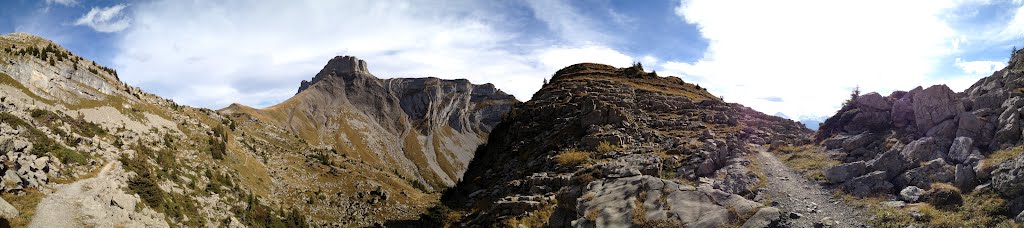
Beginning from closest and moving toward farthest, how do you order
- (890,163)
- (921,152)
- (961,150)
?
(961,150)
(890,163)
(921,152)

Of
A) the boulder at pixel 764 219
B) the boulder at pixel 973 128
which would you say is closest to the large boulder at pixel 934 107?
the boulder at pixel 973 128

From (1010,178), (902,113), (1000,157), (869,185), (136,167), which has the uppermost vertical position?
(902,113)

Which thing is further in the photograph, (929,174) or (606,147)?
(606,147)

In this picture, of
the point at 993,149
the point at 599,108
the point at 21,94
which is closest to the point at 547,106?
the point at 599,108

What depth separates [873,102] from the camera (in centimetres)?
3519

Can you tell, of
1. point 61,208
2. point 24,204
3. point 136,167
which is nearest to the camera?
point 24,204

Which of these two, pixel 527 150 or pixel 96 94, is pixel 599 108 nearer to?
pixel 527 150

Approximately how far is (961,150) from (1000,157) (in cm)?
216

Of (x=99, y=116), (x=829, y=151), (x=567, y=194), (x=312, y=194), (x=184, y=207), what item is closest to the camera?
(x=567, y=194)

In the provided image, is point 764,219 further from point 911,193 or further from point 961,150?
point 961,150

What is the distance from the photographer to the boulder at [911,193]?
21844 millimetres

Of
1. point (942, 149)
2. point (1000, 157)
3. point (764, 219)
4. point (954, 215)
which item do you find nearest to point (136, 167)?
point (764, 219)

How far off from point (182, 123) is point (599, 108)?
54137 mm

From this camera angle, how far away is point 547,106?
52.7 meters
